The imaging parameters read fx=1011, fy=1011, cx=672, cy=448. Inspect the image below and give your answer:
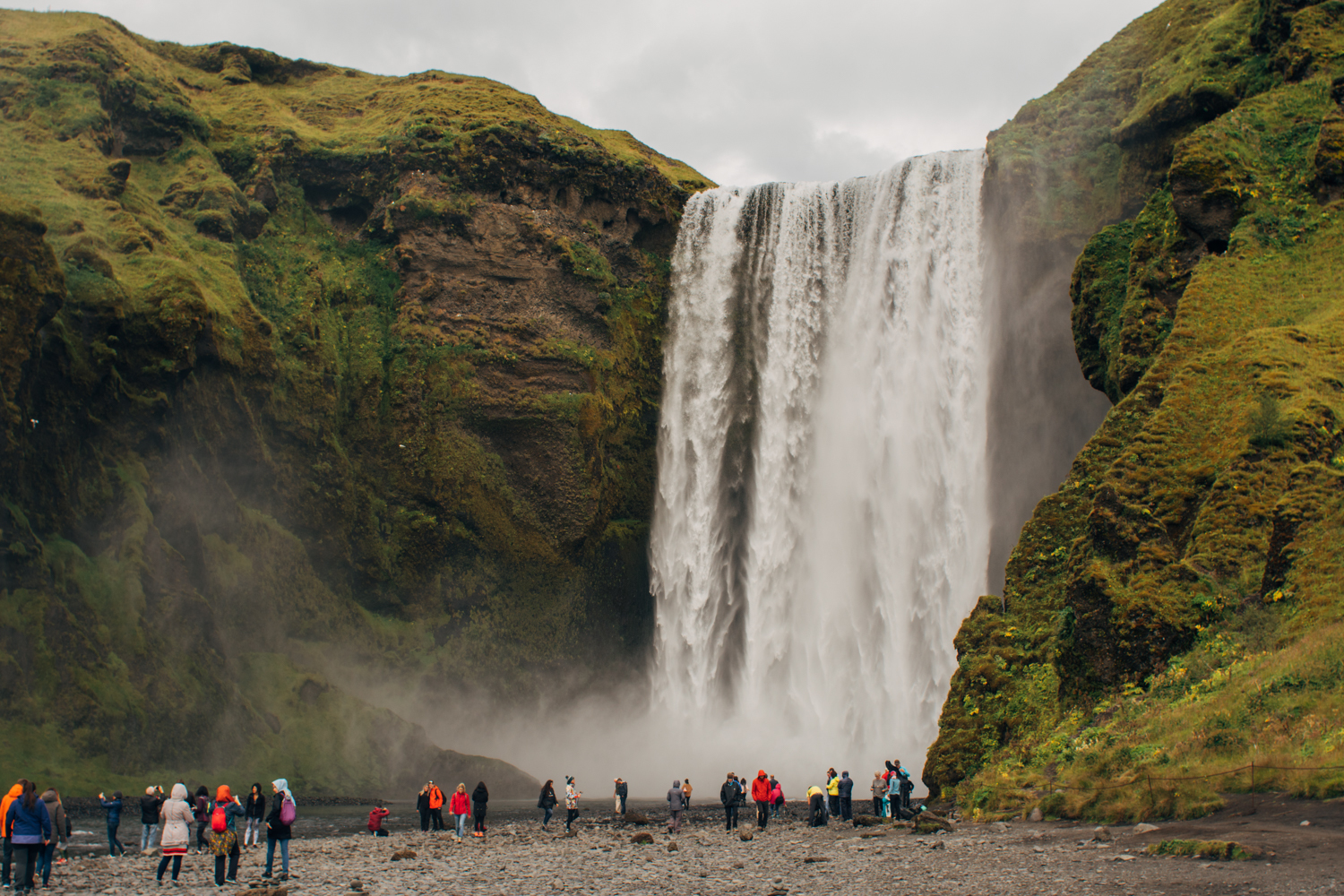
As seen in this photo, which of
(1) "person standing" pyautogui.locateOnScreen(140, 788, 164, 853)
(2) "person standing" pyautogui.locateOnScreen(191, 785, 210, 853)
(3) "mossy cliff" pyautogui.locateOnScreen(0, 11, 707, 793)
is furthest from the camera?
(3) "mossy cliff" pyautogui.locateOnScreen(0, 11, 707, 793)

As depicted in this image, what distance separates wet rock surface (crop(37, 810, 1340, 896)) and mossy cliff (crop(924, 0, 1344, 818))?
6.83 feet

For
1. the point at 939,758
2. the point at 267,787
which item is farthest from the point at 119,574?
the point at 939,758

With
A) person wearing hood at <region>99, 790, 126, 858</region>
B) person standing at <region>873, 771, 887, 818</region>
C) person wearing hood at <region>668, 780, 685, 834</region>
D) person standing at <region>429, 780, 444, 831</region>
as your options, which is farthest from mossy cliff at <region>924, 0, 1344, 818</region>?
person wearing hood at <region>99, 790, 126, 858</region>

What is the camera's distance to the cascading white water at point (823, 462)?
1454 inches

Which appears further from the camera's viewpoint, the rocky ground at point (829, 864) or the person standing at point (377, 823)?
the person standing at point (377, 823)

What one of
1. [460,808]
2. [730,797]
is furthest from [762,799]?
[460,808]

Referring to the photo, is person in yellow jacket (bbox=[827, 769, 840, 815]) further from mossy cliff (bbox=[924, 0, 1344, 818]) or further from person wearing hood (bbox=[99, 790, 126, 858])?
person wearing hood (bbox=[99, 790, 126, 858])

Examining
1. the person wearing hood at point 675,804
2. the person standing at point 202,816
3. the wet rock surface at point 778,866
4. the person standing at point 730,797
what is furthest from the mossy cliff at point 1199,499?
the person standing at point 202,816

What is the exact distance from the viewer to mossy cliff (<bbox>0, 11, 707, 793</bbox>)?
32.8 meters

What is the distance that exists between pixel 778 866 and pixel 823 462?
1074 inches

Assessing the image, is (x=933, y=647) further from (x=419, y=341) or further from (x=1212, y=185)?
(x=419, y=341)

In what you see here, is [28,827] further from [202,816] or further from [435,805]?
[435,805]

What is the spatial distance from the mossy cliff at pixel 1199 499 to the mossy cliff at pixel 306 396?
911 inches

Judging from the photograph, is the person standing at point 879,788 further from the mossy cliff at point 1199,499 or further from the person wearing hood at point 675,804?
the person wearing hood at point 675,804
